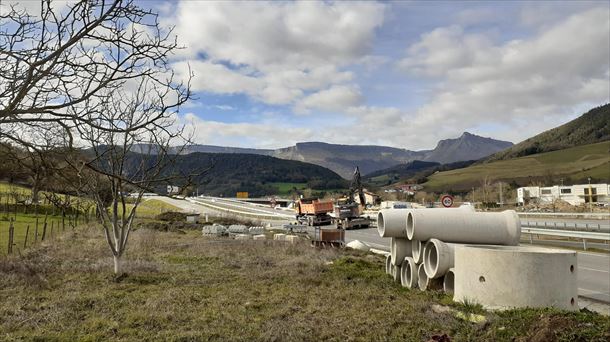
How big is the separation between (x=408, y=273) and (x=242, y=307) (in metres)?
4.46

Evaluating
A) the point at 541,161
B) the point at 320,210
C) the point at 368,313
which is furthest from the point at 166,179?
the point at 541,161

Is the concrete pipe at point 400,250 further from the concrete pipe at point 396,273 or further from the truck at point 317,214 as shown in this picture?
the truck at point 317,214

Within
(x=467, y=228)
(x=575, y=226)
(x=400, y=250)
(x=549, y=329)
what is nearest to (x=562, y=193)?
(x=575, y=226)

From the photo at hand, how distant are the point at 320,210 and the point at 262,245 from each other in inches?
1125

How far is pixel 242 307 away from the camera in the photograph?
29.3ft

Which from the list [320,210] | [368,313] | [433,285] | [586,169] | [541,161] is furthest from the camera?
[541,161]

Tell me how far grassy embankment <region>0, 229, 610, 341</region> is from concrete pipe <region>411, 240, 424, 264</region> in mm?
819

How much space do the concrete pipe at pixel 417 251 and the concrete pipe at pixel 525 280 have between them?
2.20 meters

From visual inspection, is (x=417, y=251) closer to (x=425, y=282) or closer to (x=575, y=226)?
(x=425, y=282)

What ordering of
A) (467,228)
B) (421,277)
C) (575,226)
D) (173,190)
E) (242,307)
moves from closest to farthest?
(173,190), (242,307), (467,228), (421,277), (575,226)

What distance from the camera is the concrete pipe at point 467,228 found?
34.3 ft

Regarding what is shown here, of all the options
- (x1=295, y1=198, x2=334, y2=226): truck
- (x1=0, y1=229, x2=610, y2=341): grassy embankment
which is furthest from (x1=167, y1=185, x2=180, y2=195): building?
(x1=295, y1=198, x2=334, y2=226): truck

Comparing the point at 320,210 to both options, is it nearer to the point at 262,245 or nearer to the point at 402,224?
the point at 262,245

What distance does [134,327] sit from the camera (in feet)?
24.8
